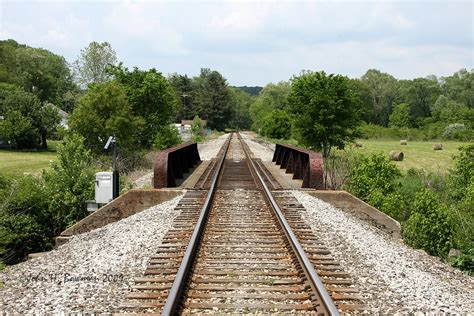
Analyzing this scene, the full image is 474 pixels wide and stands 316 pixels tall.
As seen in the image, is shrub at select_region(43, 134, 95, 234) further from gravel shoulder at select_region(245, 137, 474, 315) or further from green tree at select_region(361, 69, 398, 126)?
green tree at select_region(361, 69, 398, 126)

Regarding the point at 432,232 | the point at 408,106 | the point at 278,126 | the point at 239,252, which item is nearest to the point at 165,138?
the point at 432,232

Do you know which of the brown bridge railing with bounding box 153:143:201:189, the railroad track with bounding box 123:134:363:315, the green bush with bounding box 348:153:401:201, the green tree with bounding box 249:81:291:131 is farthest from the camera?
the green tree with bounding box 249:81:291:131

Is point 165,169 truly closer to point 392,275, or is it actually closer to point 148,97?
point 392,275

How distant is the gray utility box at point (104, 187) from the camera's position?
39.7 ft

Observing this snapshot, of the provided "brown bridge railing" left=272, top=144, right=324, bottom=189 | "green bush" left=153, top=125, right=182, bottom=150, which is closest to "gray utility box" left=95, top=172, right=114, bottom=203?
"brown bridge railing" left=272, top=144, right=324, bottom=189

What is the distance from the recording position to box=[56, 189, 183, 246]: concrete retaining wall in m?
10.7

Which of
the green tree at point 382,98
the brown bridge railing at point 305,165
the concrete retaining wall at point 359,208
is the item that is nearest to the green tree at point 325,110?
the brown bridge railing at point 305,165

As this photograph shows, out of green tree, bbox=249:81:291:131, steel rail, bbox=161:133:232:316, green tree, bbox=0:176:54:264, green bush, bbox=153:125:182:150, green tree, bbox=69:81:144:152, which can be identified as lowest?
green tree, bbox=0:176:54:264

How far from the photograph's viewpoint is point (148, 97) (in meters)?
30.5

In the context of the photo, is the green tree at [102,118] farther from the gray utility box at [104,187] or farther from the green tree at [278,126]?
the green tree at [278,126]

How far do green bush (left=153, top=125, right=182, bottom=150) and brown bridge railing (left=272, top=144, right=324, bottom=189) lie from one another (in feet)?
36.5

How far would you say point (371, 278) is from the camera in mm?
6090

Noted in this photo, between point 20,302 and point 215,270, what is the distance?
2251mm

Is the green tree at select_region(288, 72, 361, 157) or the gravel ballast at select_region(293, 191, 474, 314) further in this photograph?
the green tree at select_region(288, 72, 361, 157)
